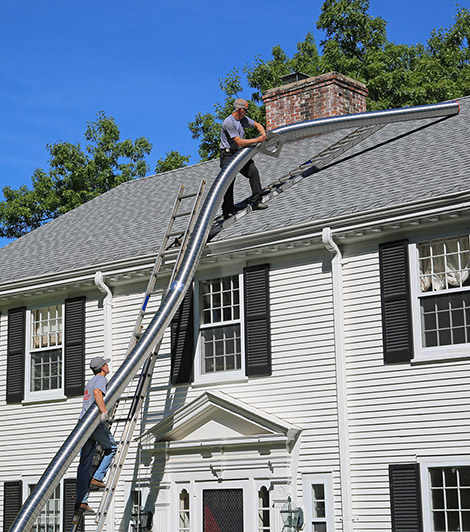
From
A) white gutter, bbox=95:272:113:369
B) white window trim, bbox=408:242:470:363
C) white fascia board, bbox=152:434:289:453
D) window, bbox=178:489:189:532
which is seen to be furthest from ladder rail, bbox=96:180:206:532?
white window trim, bbox=408:242:470:363

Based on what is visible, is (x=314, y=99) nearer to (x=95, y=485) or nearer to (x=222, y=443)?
(x=222, y=443)

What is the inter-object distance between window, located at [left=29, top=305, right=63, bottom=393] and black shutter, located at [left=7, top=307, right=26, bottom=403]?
170 mm

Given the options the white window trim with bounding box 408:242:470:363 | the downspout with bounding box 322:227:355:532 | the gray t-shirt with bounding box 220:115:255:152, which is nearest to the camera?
the white window trim with bounding box 408:242:470:363

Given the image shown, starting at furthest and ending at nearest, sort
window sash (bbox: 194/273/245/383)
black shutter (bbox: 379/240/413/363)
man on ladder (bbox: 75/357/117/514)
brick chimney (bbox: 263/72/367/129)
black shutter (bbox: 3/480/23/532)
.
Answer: brick chimney (bbox: 263/72/367/129) → black shutter (bbox: 3/480/23/532) → window sash (bbox: 194/273/245/383) → black shutter (bbox: 379/240/413/363) → man on ladder (bbox: 75/357/117/514)

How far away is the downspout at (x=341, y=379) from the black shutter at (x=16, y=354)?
21.1 feet

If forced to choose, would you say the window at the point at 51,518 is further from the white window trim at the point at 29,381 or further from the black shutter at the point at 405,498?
the black shutter at the point at 405,498

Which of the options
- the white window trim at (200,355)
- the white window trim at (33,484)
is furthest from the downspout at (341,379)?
the white window trim at (33,484)

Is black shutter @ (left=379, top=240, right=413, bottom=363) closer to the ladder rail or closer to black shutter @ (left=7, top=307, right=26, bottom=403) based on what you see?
the ladder rail

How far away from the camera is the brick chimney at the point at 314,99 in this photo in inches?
794

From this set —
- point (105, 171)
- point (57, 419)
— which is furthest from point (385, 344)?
point (105, 171)

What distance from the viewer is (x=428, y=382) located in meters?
12.7

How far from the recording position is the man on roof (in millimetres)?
15195

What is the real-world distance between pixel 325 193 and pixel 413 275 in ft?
9.73

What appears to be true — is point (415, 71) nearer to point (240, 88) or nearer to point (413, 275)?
point (240, 88)
